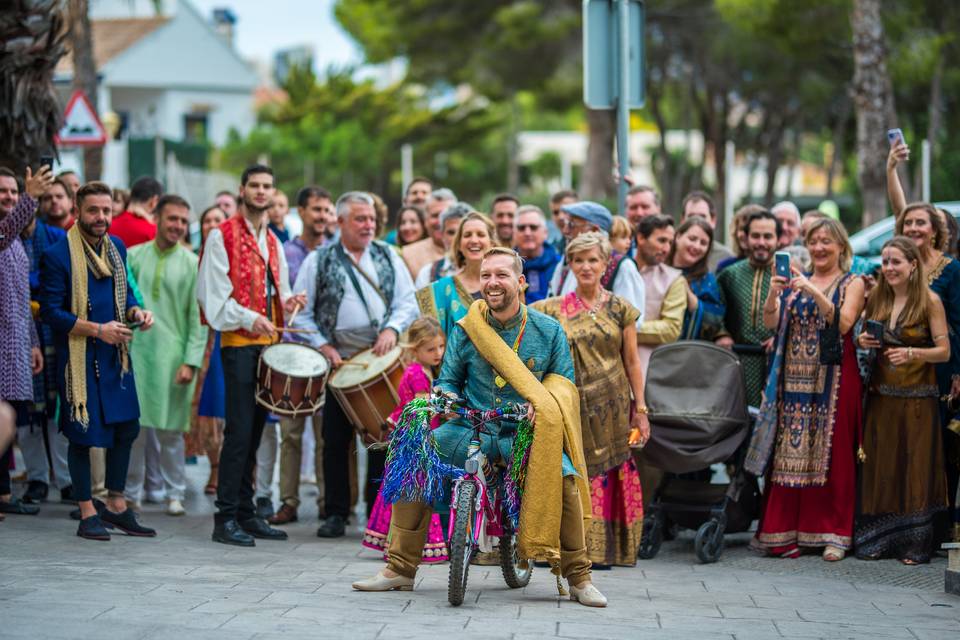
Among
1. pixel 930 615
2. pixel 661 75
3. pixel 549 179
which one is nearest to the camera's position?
pixel 930 615

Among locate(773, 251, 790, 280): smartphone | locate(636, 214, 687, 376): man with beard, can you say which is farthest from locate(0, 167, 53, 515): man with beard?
locate(773, 251, 790, 280): smartphone

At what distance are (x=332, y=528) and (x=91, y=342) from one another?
202 centimetres

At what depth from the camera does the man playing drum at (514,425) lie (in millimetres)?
6984

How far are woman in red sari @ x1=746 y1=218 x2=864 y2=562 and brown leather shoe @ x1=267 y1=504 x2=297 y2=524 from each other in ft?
10.8

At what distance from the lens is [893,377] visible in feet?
29.6

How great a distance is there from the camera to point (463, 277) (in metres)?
8.79

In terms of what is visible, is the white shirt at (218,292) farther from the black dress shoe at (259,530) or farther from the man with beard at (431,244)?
the man with beard at (431,244)

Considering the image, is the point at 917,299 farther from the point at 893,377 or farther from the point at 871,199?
the point at 871,199

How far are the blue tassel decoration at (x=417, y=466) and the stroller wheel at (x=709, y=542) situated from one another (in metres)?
2.47

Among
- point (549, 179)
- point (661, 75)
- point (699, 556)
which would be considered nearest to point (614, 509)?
point (699, 556)

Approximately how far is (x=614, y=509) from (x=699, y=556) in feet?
2.12

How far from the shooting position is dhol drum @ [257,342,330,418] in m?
8.84

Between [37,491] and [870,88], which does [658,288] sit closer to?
[37,491]

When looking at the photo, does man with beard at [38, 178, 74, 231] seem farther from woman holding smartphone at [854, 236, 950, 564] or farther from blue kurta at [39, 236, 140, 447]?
woman holding smartphone at [854, 236, 950, 564]
